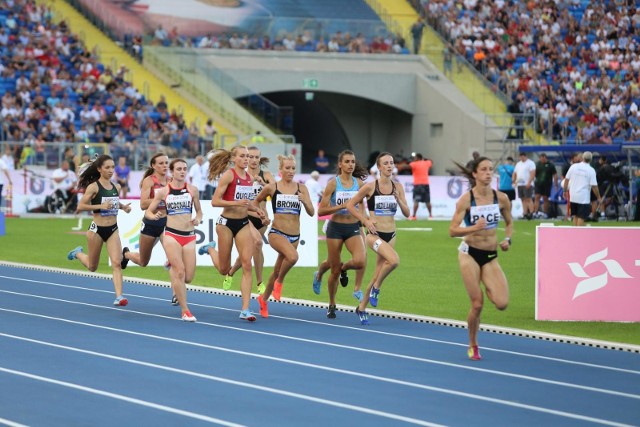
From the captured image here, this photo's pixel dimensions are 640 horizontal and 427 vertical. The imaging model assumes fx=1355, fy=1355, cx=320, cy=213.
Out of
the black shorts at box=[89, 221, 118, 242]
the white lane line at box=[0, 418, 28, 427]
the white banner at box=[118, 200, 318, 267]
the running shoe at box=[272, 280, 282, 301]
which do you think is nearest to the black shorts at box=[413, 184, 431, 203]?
the white banner at box=[118, 200, 318, 267]

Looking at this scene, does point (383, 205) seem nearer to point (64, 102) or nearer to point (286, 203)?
point (286, 203)

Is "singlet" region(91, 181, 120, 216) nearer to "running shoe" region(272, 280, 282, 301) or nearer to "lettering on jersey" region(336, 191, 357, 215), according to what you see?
"running shoe" region(272, 280, 282, 301)

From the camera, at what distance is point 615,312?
48.7 feet

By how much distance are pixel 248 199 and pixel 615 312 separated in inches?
167

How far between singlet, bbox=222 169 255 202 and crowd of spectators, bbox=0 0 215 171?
23.0 metres

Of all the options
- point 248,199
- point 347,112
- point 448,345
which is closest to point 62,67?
point 347,112

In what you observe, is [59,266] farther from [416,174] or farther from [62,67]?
[62,67]

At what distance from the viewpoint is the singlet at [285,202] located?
1528 cm

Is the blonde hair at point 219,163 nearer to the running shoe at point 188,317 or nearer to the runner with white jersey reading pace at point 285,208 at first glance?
the runner with white jersey reading pace at point 285,208

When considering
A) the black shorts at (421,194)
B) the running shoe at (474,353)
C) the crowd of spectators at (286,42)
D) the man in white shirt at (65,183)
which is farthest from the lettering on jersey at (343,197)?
the crowd of spectators at (286,42)

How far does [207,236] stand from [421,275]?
3637 millimetres

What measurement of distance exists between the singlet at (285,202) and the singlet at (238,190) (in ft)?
0.90

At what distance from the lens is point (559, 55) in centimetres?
4934

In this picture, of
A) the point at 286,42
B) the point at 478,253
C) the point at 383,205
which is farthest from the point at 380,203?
the point at 286,42
